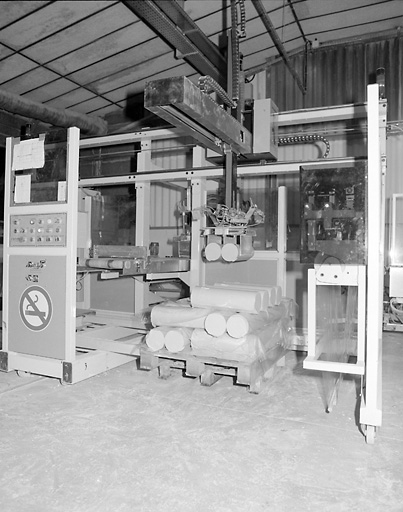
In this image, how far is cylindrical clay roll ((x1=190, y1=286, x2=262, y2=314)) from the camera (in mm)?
3574

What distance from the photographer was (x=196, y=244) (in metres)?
5.02

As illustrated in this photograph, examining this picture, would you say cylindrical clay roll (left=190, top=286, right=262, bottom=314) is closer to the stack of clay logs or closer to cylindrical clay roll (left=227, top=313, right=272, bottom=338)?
the stack of clay logs

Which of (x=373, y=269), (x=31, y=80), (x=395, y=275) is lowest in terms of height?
(x=395, y=275)

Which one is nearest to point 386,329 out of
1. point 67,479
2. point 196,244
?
point 196,244

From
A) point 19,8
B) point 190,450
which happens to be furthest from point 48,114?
point 190,450

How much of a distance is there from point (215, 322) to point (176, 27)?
2.27 m

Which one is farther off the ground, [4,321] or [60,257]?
[60,257]

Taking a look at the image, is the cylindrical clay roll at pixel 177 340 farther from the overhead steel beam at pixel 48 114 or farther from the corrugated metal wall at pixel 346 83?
the corrugated metal wall at pixel 346 83

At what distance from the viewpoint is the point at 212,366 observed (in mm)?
3531

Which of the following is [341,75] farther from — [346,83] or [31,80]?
[31,80]

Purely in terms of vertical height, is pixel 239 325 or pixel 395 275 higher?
pixel 395 275

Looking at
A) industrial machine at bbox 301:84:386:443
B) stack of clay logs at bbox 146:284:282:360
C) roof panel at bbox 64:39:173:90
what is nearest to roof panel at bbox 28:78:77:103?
roof panel at bbox 64:39:173:90

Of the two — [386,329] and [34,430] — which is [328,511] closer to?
[34,430]

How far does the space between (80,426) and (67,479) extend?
2.13 ft
